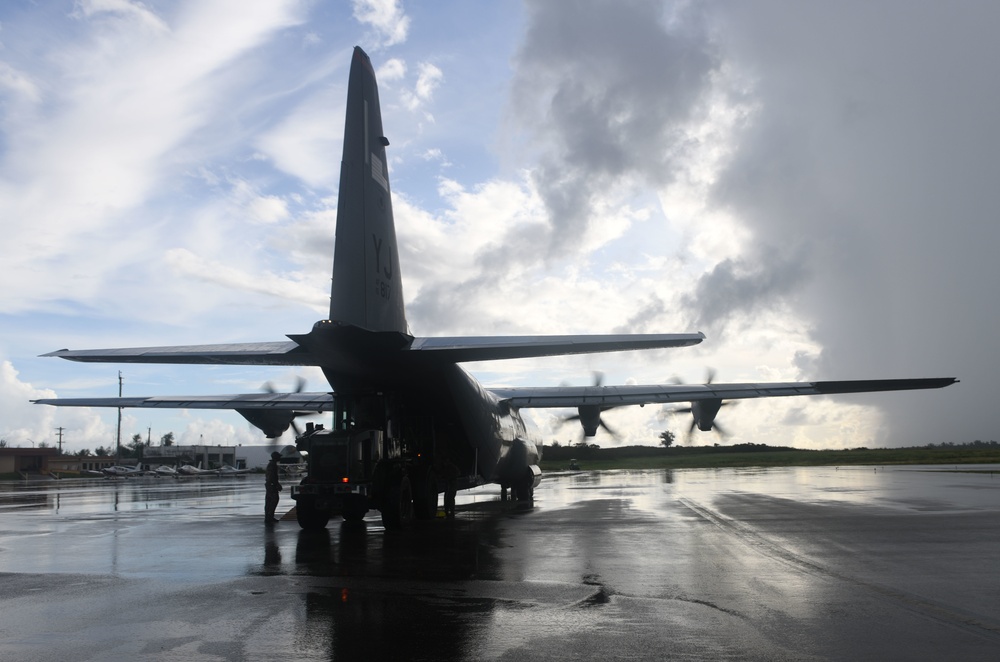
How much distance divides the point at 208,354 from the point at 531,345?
570 centimetres

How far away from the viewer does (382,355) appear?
50.0ft

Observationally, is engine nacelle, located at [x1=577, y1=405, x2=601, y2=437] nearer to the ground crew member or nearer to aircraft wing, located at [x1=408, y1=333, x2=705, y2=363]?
the ground crew member

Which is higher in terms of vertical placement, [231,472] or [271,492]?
[271,492]

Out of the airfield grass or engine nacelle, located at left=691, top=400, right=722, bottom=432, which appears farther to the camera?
the airfield grass

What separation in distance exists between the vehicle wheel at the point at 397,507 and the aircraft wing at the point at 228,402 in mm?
5660

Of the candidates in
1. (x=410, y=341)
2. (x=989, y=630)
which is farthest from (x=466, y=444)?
(x=989, y=630)

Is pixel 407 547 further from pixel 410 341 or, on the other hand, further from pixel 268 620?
pixel 268 620

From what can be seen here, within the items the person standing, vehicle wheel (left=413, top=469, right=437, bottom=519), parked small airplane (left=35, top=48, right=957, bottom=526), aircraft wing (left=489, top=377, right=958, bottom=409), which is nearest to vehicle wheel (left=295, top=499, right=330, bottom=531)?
parked small airplane (left=35, top=48, right=957, bottom=526)

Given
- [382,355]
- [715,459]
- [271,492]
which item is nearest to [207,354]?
[382,355]

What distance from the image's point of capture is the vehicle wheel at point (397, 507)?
53.7 ft

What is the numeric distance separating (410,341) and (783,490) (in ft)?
60.3

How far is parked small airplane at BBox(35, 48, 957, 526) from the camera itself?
1398 centimetres

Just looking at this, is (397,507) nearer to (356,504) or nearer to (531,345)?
(356,504)

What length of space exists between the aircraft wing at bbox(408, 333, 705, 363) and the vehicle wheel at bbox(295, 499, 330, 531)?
401 centimetres
